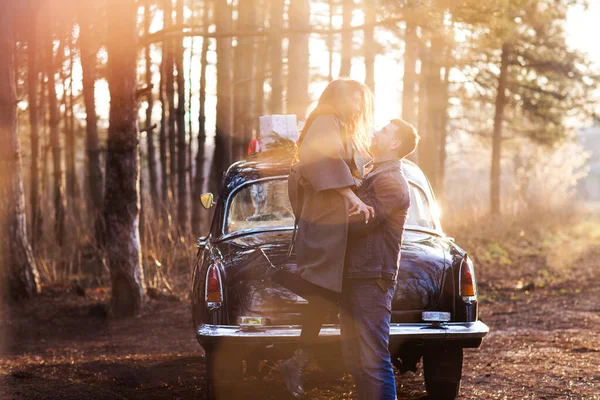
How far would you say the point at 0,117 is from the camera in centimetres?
1209

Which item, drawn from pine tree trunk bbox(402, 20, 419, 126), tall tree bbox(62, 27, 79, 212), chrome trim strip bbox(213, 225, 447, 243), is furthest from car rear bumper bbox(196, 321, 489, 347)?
pine tree trunk bbox(402, 20, 419, 126)

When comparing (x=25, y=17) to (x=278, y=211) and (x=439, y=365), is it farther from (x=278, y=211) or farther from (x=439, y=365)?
(x=439, y=365)

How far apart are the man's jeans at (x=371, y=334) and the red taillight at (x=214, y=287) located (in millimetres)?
1439

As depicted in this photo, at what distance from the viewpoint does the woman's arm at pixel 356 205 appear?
4.53 meters

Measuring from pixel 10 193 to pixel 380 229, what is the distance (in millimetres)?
8761

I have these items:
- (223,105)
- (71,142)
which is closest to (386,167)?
(223,105)

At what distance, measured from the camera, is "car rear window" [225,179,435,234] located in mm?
6992

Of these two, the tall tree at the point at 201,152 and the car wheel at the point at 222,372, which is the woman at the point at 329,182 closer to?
the car wheel at the point at 222,372

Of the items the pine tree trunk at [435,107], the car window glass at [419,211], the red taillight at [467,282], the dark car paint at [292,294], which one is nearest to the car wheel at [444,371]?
the dark car paint at [292,294]

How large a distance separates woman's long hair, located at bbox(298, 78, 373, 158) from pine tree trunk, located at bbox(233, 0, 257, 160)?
1262 cm

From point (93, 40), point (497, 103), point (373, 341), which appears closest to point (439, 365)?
point (373, 341)

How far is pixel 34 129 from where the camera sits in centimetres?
1988

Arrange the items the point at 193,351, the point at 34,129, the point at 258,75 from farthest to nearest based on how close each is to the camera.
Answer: the point at 34,129
the point at 258,75
the point at 193,351

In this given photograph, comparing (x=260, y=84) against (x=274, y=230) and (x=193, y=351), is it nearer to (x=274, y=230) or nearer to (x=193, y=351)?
(x=193, y=351)
